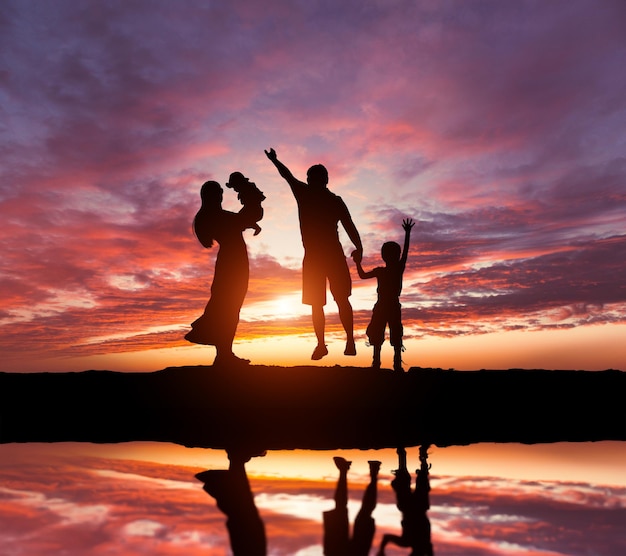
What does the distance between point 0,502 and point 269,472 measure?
80.0 inches

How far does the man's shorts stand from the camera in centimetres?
967

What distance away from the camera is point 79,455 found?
20.5ft

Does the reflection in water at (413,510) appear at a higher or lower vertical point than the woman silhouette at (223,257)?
lower

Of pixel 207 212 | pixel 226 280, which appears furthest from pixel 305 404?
pixel 207 212

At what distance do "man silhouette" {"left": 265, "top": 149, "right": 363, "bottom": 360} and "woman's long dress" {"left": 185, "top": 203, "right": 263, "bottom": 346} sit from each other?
0.84 m

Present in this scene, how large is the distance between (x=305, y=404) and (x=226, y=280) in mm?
2352

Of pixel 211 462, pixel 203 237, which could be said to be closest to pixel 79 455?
pixel 211 462

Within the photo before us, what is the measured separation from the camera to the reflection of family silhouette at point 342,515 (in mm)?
2906

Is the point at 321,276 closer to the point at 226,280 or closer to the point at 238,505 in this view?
the point at 226,280

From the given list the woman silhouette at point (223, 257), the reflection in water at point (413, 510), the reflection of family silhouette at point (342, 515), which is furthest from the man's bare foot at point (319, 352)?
the reflection of family silhouette at point (342, 515)

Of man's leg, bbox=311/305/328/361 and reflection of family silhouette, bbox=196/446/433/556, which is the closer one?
reflection of family silhouette, bbox=196/446/433/556

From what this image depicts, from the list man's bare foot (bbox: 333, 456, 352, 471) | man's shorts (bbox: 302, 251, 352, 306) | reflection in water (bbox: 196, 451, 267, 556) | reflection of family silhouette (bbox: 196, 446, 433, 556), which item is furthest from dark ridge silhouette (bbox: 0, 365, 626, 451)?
reflection of family silhouette (bbox: 196, 446, 433, 556)

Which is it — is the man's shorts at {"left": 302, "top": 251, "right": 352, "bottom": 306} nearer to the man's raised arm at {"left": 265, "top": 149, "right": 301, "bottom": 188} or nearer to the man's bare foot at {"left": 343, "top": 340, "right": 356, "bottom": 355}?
the man's bare foot at {"left": 343, "top": 340, "right": 356, "bottom": 355}

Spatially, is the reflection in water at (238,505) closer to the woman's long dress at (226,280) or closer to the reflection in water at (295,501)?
the reflection in water at (295,501)
